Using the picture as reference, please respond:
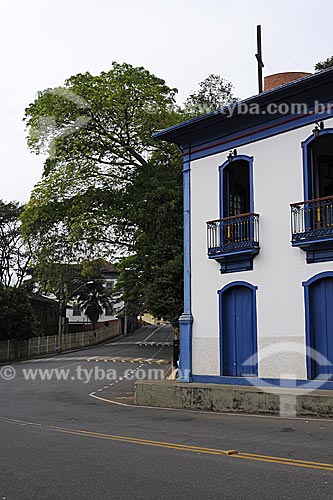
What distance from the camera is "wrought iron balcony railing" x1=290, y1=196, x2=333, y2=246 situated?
1576 centimetres

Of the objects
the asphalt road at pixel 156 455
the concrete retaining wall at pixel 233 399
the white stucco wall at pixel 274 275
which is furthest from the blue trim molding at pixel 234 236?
the asphalt road at pixel 156 455

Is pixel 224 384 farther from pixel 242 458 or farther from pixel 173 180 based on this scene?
pixel 173 180

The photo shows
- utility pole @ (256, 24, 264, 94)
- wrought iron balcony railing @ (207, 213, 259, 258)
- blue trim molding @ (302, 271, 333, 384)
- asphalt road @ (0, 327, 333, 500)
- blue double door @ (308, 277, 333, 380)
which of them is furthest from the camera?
utility pole @ (256, 24, 264, 94)

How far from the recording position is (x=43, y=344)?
2170 inches

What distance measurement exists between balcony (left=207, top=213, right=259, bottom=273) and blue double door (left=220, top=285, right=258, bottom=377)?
2.22 feet

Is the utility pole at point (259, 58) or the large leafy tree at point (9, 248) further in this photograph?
the large leafy tree at point (9, 248)

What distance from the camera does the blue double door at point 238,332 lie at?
1761cm

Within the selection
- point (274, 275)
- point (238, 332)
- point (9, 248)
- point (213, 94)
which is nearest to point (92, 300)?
point (9, 248)

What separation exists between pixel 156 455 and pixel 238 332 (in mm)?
8552

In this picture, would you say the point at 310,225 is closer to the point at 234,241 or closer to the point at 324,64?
the point at 234,241

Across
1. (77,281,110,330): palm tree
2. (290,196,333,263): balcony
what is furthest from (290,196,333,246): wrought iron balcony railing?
(77,281,110,330): palm tree

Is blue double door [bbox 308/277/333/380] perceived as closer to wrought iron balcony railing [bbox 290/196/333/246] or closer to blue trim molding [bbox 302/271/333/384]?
blue trim molding [bbox 302/271/333/384]

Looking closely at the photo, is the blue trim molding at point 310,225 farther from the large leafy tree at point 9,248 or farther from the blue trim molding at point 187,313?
the large leafy tree at point 9,248

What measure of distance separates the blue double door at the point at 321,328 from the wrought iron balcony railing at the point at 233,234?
6.87 feet
